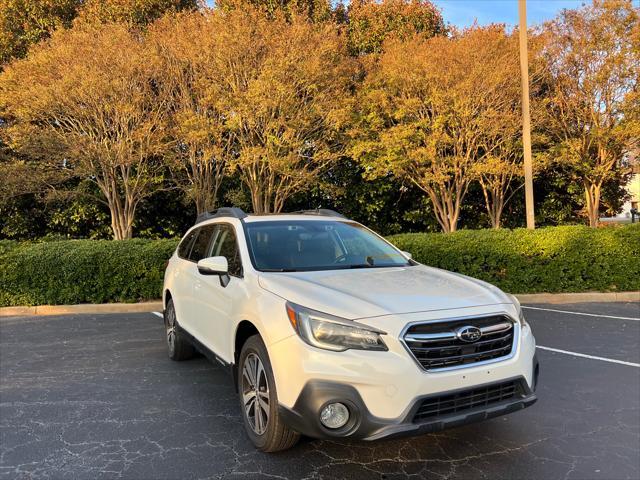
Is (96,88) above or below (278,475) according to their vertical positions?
above

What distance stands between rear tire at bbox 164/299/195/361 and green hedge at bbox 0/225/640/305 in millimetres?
4122

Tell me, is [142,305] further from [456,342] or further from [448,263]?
[456,342]

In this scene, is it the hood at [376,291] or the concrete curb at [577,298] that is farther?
the concrete curb at [577,298]

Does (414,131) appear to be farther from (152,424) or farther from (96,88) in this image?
(152,424)

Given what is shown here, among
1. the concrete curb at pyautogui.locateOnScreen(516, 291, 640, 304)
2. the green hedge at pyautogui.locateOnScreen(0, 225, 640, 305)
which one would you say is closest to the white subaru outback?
the green hedge at pyautogui.locateOnScreen(0, 225, 640, 305)

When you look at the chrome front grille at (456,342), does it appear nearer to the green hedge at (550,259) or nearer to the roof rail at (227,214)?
the roof rail at (227,214)

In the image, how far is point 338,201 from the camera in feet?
59.9

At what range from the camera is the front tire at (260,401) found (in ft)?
10.3

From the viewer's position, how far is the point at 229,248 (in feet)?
14.3

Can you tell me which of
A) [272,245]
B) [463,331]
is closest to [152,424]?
[272,245]

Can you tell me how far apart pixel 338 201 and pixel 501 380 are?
15.4 m

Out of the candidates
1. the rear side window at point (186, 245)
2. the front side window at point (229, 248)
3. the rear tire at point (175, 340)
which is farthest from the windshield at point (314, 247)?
the rear tire at point (175, 340)

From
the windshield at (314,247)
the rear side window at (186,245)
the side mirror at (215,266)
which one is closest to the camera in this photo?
the side mirror at (215,266)

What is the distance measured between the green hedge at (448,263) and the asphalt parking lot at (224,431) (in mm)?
3689
